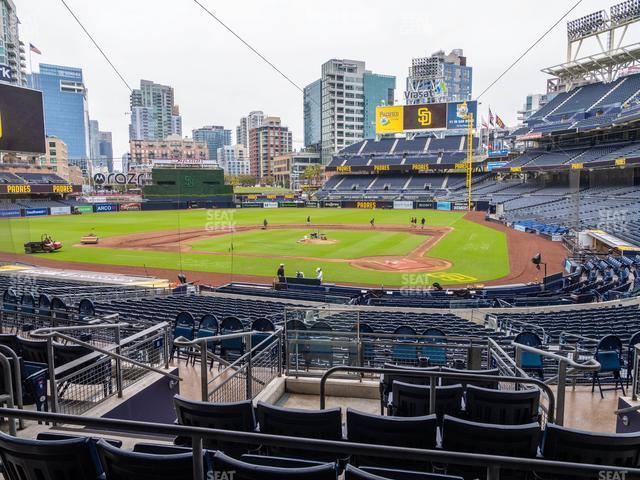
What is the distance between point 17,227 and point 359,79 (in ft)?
503

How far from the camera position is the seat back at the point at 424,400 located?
5.39 m

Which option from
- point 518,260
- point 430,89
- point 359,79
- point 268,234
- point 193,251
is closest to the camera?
point 518,260

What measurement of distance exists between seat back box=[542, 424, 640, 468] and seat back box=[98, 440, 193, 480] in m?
3.17

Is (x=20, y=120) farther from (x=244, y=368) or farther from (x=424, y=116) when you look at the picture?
(x=424, y=116)

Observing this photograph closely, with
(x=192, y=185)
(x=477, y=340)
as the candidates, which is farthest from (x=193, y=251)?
(x=192, y=185)

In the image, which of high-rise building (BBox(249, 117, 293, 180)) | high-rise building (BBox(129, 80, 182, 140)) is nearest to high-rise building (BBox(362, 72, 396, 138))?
high-rise building (BBox(249, 117, 293, 180))

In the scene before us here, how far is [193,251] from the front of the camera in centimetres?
3619

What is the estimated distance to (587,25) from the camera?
199ft

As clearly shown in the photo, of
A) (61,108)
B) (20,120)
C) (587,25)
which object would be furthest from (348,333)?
(61,108)

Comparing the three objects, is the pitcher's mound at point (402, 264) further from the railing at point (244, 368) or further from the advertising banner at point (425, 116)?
the advertising banner at point (425, 116)

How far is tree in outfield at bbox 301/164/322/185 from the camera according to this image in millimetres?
133625

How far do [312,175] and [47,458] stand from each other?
13202 centimetres

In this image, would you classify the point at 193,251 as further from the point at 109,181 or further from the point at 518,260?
the point at 109,181

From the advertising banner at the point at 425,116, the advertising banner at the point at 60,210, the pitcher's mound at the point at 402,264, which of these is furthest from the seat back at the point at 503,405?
the advertising banner at the point at 425,116
